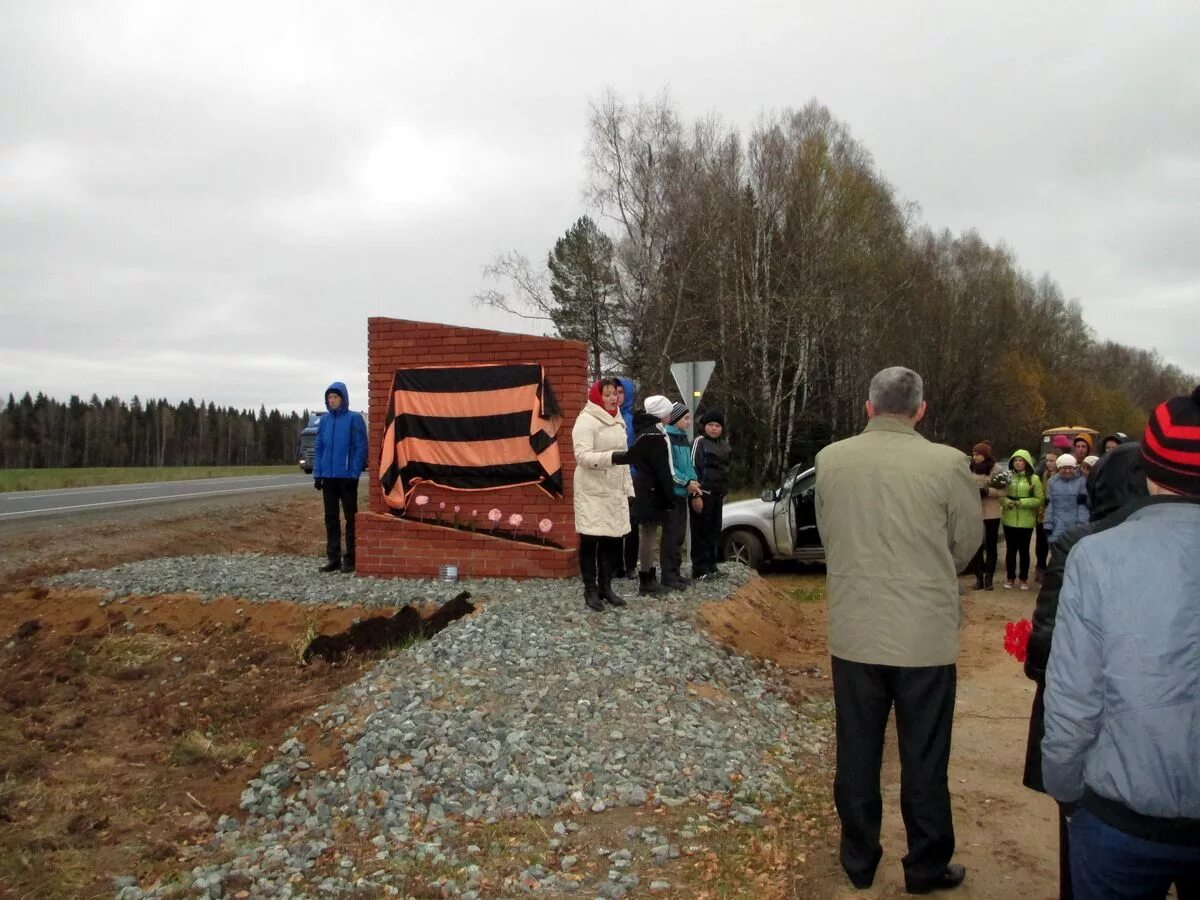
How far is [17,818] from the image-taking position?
4.46m

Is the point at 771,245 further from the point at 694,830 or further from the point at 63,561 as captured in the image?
the point at 694,830

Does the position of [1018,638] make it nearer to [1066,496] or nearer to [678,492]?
[678,492]

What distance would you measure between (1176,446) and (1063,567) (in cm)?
69

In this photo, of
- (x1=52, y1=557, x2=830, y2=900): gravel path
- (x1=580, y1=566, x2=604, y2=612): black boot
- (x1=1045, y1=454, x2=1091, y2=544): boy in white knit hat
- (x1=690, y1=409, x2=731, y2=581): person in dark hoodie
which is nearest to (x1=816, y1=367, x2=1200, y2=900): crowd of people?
(x1=52, y1=557, x2=830, y2=900): gravel path

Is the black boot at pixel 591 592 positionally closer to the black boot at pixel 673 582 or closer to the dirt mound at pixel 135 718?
the black boot at pixel 673 582

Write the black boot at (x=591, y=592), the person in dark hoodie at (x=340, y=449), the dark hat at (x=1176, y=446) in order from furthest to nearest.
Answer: the person in dark hoodie at (x=340, y=449), the black boot at (x=591, y=592), the dark hat at (x=1176, y=446)

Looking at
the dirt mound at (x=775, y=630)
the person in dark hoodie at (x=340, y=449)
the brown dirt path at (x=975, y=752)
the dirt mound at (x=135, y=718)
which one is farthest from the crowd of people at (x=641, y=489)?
the person in dark hoodie at (x=340, y=449)

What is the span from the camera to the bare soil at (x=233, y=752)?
3842 mm

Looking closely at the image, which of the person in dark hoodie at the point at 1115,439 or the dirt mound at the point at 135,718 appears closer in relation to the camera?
the dirt mound at the point at 135,718

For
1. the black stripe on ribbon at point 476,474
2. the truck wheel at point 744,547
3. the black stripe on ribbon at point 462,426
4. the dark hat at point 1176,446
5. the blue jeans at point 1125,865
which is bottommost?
the truck wheel at point 744,547

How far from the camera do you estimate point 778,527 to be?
12.3 meters

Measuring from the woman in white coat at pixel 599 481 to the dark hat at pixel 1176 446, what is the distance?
15.6ft

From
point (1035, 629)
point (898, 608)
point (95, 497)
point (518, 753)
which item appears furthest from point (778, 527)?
point (95, 497)

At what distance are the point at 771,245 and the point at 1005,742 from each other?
22790mm
